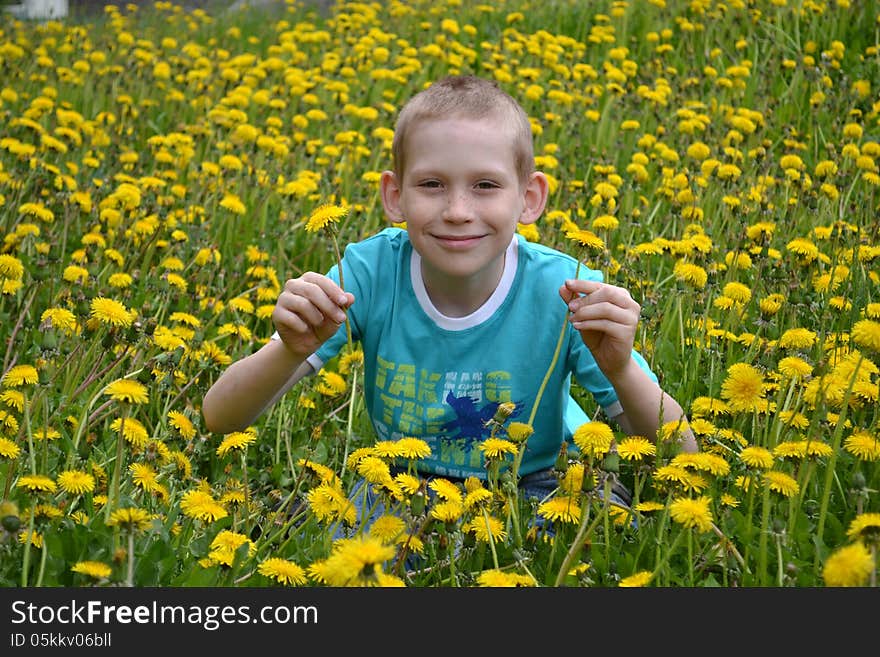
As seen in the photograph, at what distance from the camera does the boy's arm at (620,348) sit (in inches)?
77.1

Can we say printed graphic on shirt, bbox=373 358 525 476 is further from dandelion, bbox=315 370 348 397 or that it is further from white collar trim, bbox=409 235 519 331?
dandelion, bbox=315 370 348 397

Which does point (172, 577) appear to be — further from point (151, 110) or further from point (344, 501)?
point (151, 110)

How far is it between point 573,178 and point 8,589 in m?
3.17

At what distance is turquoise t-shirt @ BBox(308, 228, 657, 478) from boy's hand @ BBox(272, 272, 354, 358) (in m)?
0.36

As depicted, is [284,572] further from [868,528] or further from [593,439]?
[868,528]

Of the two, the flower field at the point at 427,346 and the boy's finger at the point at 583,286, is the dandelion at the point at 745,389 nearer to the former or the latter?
the flower field at the point at 427,346

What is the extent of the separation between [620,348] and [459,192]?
1.36 feet

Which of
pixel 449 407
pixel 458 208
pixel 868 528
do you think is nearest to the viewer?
pixel 868 528

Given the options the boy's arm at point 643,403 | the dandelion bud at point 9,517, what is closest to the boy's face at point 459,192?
the boy's arm at point 643,403

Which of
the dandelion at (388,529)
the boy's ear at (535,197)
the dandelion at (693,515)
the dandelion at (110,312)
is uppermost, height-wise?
the boy's ear at (535,197)

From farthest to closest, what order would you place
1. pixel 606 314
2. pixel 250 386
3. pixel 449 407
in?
1. pixel 449 407
2. pixel 250 386
3. pixel 606 314

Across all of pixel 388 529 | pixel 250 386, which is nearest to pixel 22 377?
pixel 250 386

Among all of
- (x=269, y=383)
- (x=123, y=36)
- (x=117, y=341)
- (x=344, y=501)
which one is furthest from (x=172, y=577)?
(x=123, y=36)

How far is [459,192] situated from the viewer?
2.10 metres
